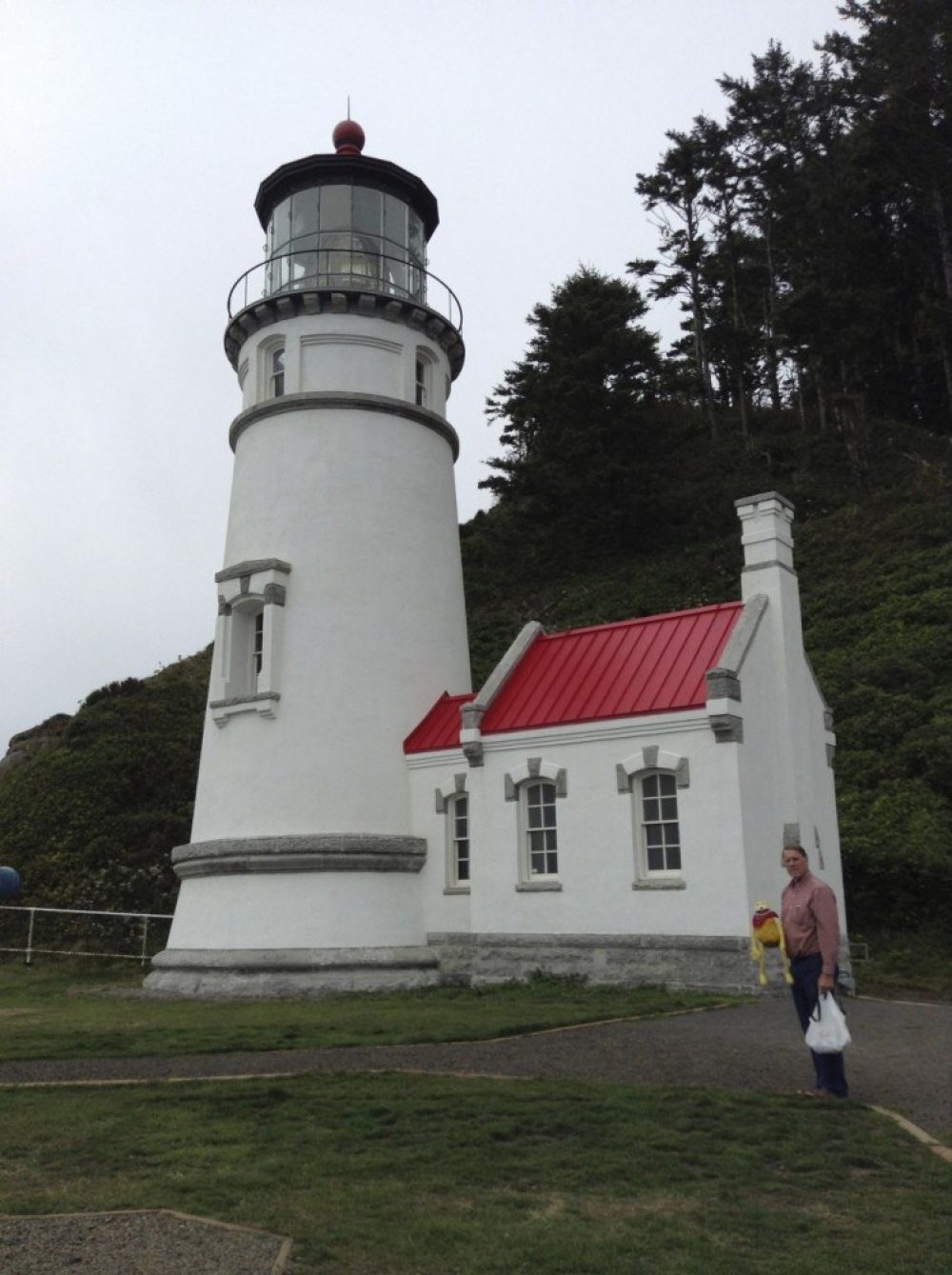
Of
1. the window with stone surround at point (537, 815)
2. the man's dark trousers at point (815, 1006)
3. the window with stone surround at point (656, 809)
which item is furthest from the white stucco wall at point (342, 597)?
the man's dark trousers at point (815, 1006)

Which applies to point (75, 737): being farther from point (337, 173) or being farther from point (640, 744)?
point (640, 744)

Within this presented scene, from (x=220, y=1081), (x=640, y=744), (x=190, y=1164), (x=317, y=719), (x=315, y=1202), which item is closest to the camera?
(x=315, y=1202)

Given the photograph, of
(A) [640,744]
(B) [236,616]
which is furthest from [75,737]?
(A) [640,744]

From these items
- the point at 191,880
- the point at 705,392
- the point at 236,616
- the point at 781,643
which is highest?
the point at 705,392

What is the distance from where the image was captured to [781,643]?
1642 cm

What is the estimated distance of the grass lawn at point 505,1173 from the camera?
4719 mm

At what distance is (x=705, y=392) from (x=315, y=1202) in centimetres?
4365

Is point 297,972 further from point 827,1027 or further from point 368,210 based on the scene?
point 368,210

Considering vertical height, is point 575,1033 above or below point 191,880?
below

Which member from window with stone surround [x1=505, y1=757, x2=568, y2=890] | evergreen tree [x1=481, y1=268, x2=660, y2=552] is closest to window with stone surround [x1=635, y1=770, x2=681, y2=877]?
window with stone surround [x1=505, y1=757, x2=568, y2=890]

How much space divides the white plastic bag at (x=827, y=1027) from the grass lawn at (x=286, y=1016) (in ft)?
13.1

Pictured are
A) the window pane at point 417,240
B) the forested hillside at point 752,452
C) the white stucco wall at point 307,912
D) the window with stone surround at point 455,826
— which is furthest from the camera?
the forested hillside at point 752,452

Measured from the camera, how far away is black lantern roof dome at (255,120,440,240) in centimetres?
1991

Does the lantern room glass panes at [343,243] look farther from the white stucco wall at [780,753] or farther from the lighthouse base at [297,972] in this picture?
the lighthouse base at [297,972]
